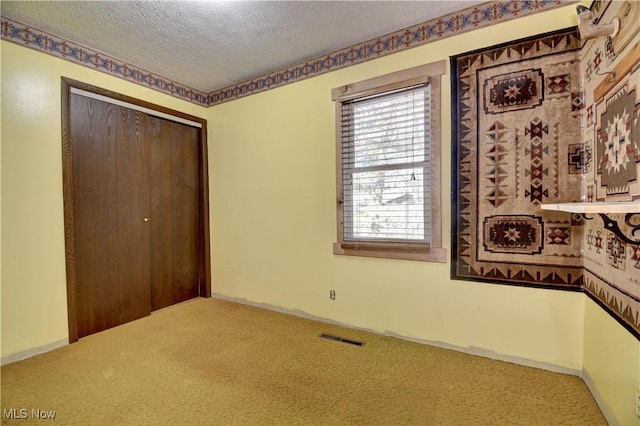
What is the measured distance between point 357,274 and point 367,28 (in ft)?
6.97

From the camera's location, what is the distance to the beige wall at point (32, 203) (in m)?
2.25

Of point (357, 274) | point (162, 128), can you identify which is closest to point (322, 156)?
point (357, 274)

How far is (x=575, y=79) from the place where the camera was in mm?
1959

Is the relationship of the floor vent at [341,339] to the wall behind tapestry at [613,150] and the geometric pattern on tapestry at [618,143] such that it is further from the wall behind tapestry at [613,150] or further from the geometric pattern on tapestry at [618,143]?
the geometric pattern on tapestry at [618,143]

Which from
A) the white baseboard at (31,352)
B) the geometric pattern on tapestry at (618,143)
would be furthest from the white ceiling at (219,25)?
the white baseboard at (31,352)

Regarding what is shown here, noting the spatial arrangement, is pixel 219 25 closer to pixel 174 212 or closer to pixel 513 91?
pixel 174 212

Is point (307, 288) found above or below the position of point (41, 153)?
below

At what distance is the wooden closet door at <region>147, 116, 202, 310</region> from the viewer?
10.9ft

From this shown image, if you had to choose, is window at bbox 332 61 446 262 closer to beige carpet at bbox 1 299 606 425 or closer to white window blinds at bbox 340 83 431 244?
white window blinds at bbox 340 83 431 244

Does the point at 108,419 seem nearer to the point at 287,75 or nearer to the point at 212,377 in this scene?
the point at 212,377

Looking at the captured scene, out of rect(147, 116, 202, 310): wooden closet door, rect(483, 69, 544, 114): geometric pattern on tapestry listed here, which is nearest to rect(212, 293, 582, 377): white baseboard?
rect(147, 116, 202, 310): wooden closet door

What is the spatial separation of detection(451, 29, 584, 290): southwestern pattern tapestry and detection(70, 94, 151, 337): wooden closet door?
3023 millimetres

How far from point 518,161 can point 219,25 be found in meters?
2.48

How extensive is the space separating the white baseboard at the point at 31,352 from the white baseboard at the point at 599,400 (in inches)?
150
